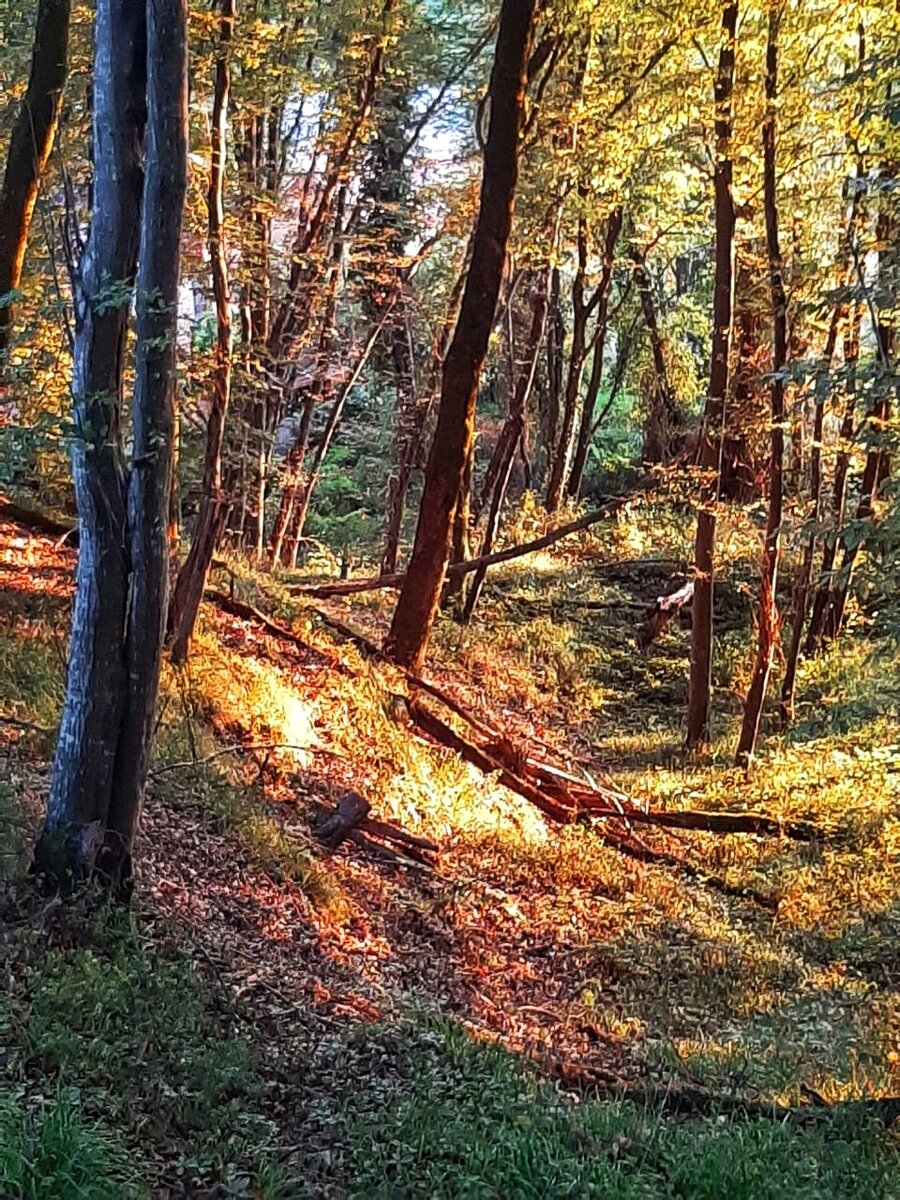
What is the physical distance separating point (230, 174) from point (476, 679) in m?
6.61

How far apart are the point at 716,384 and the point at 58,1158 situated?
10314 millimetres

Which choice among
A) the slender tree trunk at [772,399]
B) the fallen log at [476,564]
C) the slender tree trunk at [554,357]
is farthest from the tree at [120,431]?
the slender tree trunk at [554,357]

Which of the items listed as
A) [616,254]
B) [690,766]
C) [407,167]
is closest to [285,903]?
[690,766]

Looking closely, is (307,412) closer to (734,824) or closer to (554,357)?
(734,824)

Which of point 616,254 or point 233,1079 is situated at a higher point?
point 616,254

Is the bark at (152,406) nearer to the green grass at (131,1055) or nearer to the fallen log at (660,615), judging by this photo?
the green grass at (131,1055)

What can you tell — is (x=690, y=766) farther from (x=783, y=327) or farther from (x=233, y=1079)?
(x=233, y=1079)

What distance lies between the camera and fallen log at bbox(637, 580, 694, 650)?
1677 cm

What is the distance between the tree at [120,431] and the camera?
14.6 feet

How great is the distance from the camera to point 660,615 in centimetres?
1678

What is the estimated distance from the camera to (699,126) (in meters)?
12.9

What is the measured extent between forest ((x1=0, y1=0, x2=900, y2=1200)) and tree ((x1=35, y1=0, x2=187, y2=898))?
2 cm

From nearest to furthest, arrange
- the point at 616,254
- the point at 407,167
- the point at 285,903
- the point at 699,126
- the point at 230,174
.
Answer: the point at 285,903 < the point at 230,174 < the point at 699,126 < the point at 407,167 < the point at 616,254

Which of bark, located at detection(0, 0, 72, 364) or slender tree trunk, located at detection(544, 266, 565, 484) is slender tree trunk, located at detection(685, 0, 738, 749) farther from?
slender tree trunk, located at detection(544, 266, 565, 484)
